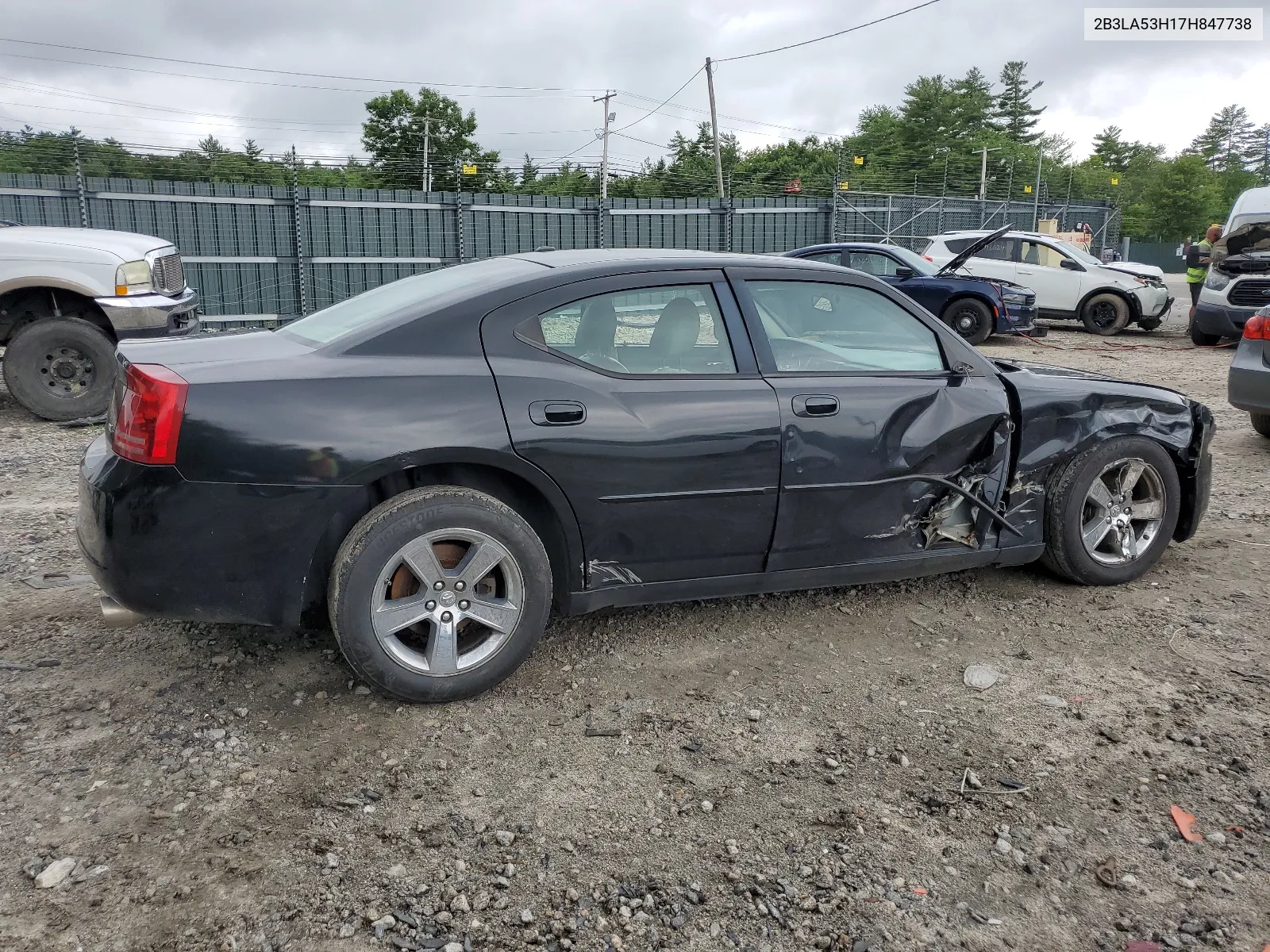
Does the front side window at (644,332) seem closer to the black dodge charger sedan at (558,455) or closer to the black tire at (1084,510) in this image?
the black dodge charger sedan at (558,455)

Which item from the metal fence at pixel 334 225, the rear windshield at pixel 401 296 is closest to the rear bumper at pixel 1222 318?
the metal fence at pixel 334 225

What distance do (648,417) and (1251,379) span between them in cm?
573

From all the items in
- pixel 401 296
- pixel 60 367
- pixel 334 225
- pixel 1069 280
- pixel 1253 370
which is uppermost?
pixel 334 225

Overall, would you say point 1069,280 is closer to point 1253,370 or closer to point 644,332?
point 1253,370

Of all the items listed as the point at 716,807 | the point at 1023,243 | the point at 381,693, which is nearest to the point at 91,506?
the point at 381,693

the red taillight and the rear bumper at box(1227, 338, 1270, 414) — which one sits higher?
the red taillight

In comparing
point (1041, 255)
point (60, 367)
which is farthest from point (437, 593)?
point (1041, 255)

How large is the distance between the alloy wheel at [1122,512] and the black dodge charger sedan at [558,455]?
0.31 feet

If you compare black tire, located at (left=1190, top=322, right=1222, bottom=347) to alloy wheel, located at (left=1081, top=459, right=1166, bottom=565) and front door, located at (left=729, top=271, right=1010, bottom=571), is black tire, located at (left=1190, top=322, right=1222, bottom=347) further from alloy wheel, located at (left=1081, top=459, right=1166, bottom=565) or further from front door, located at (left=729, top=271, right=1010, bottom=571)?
front door, located at (left=729, top=271, right=1010, bottom=571)

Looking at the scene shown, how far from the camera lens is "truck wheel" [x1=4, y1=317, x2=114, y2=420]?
7.77 m

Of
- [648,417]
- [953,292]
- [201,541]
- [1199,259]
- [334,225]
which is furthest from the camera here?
[334,225]

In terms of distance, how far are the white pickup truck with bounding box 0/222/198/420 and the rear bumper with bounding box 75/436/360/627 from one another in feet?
17.5

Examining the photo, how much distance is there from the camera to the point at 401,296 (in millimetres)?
3814

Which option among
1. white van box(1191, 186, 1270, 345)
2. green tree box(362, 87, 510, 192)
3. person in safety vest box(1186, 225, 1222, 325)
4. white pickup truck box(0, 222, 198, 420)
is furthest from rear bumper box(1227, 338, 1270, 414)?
green tree box(362, 87, 510, 192)
